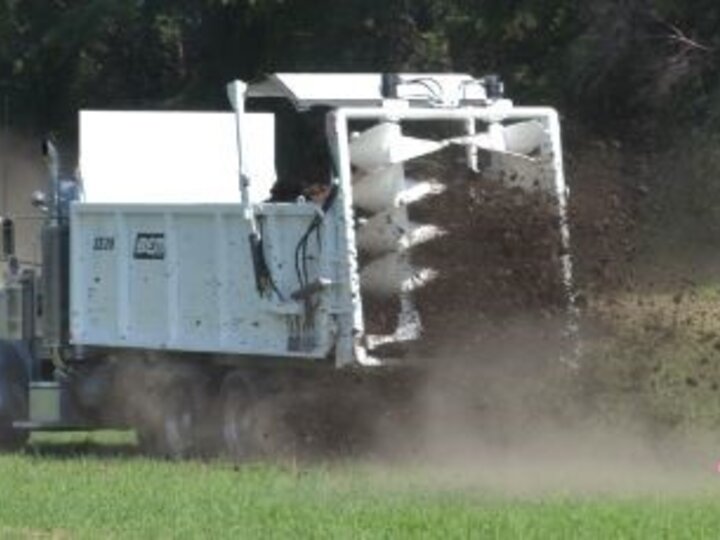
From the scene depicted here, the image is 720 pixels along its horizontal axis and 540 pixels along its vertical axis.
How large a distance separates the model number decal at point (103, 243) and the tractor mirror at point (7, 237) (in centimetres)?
184

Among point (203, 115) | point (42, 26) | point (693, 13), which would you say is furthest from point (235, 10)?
point (203, 115)

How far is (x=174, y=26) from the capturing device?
169ft

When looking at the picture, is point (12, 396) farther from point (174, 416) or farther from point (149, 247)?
point (149, 247)

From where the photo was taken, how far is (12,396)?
21.6m

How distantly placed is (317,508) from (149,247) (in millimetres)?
6368

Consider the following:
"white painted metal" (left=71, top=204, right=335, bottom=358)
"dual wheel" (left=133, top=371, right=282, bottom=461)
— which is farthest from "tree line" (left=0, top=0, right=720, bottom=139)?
"dual wheel" (left=133, top=371, right=282, bottom=461)

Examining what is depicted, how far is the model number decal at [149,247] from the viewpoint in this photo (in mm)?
19281

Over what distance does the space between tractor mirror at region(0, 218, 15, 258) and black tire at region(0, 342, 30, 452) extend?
3.36ft

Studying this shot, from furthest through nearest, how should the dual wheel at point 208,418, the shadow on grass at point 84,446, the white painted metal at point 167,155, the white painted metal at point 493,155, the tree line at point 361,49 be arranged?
the tree line at point 361,49, the white painted metal at point 167,155, the shadow on grass at point 84,446, the dual wheel at point 208,418, the white painted metal at point 493,155

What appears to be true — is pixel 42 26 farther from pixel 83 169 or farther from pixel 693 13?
pixel 83 169

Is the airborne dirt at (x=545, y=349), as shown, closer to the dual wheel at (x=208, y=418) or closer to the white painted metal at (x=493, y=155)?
the white painted metal at (x=493, y=155)

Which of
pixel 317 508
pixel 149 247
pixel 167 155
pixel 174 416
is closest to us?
pixel 317 508

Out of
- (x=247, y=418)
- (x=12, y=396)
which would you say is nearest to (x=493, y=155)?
(x=247, y=418)

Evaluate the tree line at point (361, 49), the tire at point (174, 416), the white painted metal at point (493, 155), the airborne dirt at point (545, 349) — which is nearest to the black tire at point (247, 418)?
the tire at point (174, 416)
